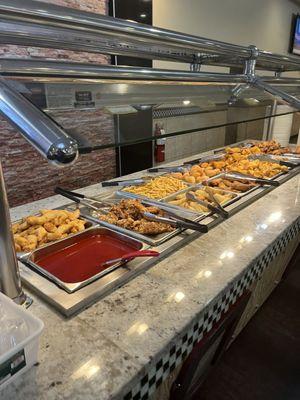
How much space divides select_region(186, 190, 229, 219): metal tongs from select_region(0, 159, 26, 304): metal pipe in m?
1.01

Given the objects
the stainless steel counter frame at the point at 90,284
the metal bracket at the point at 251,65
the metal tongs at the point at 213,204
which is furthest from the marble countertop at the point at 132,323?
the metal bracket at the point at 251,65

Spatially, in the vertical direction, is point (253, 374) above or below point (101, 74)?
below

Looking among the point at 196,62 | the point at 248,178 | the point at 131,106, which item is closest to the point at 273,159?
the point at 248,178

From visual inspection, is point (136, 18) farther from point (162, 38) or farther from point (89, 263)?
point (89, 263)

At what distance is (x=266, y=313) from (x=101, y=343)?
0.90 metres

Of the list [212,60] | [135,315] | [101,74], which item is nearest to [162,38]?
[101,74]

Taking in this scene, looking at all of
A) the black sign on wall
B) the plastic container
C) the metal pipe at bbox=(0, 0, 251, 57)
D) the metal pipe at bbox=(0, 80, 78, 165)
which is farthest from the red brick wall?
the metal pipe at bbox=(0, 80, 78, 165)

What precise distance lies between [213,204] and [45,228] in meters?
0.88

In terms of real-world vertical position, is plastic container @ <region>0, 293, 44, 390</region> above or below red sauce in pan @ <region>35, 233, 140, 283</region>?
above

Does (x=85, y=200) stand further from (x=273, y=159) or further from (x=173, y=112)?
(x=273, y=159)

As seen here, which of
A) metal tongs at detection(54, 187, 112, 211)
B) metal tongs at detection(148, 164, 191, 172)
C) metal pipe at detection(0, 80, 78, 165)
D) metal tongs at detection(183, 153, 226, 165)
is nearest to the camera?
metal pipe at detection(0, 80, 78, 165)

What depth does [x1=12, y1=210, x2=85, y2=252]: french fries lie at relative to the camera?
49.2 inches

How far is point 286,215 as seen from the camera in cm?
167

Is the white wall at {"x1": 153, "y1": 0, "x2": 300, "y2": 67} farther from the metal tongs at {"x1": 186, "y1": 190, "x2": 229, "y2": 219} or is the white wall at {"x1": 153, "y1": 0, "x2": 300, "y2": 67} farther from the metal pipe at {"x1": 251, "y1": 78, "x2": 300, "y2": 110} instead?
the metal tongs at {"x1": 186, "y1": 190, "x2": 229, "y2": 219}
